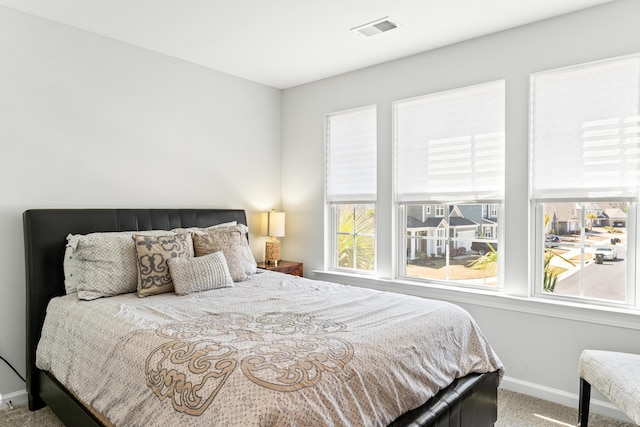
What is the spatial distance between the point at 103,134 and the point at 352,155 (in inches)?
84.5

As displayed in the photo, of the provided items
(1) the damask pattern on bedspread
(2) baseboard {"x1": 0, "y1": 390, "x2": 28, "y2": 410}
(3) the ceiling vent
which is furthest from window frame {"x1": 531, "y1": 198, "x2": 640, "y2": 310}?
(2) baseboard {"x1": 0, "y1": 390, "x2": 28, "y2": 410}

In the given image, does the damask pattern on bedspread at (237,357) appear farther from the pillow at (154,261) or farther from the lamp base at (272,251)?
the lamp base at (272,251)

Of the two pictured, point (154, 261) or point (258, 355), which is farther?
point (154, 261)

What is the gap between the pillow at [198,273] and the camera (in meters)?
2.60

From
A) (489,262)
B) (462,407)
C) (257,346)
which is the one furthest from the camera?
(489,262)

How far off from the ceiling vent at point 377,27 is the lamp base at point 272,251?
2149 mm

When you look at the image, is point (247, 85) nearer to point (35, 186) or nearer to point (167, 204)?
point (167, 204)

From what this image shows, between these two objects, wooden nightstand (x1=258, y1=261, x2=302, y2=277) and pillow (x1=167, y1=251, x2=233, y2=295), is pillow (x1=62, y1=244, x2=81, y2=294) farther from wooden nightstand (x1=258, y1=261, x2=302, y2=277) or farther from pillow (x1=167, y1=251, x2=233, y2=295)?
wooden nightstand (x1=258, y1=261, x2=302, y2=277)

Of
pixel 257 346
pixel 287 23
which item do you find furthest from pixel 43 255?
pixel 287 23

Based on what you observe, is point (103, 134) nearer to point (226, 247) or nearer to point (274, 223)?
point (226, 247)

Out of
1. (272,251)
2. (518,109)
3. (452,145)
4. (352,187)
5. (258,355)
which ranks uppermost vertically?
(518,109)

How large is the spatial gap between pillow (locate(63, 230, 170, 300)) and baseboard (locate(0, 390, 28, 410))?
0.85 metres

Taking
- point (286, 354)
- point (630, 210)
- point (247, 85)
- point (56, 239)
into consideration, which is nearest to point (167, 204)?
point (56, 239)

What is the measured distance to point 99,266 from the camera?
8.34 ft
